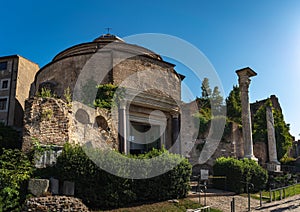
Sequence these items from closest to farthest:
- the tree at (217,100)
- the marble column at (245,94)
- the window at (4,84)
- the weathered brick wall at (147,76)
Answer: the weathered brick wall at (147,76) < the marble column at (245,94) < the window at (4,84) < the tree at (217,100)

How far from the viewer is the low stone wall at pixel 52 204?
7645 millimetres

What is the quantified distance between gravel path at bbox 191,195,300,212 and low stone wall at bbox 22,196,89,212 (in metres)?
5.10

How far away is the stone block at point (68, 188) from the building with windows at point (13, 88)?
1784 cm

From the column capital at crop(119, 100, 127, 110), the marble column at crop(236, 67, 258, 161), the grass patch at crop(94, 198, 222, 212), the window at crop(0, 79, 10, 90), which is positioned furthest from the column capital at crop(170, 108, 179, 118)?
the window at crop(0, 79, 10, 90)

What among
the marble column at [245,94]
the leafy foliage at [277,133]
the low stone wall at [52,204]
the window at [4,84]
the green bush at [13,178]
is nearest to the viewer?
the low stone wall at [52,204]

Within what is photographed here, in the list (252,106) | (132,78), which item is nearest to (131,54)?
(132,78)

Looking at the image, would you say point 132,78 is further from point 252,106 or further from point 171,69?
point 252,106

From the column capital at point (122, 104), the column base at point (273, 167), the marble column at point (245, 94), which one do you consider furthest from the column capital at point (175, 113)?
the column base at point (273, 167)

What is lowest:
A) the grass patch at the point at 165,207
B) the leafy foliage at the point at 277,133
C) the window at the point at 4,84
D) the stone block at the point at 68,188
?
the grass patch at the point at 165,207

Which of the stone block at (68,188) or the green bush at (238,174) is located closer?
the stone block at (68,188)

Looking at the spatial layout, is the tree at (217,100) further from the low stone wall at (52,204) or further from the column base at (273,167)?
the low stone wall at (52,204)

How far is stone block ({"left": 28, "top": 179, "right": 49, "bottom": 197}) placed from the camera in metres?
8.30

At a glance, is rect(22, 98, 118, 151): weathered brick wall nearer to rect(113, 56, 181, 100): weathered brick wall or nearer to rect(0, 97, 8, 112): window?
rect(113, 56, 181, 100): weathered brick wall

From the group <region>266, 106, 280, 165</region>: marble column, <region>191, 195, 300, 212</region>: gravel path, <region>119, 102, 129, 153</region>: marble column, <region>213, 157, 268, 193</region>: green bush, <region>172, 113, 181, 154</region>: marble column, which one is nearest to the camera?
<region>191, 195, 300, 212</region>: gravel path
